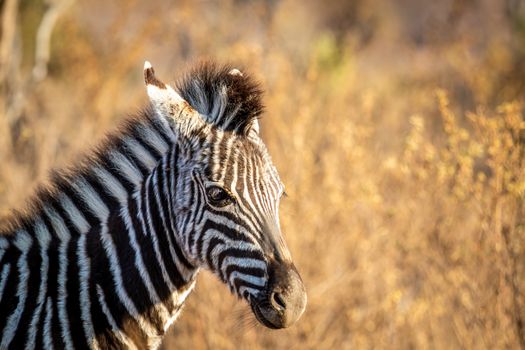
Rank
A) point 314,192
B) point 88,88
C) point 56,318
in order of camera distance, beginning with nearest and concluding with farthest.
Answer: point 56,318
point 314,192
point 88,88

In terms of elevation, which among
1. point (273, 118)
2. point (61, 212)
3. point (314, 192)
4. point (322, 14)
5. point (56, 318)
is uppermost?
point (61, 212)

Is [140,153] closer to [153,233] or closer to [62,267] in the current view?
[153,233]

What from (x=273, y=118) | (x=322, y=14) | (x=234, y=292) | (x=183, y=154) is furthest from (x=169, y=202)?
(x=322, y=14)

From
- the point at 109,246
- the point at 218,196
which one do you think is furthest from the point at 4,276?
the point at 218,196

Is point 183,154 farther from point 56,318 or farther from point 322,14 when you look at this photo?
point 322,14

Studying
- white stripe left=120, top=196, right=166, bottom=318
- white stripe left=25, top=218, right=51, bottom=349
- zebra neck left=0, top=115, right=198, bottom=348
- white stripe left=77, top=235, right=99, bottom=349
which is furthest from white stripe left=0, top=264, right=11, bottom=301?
white stripe left=120, top=196, right=166, bottom=318

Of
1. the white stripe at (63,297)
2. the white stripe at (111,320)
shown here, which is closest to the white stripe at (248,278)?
the white stripe at (111,320)

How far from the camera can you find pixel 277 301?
3.04m

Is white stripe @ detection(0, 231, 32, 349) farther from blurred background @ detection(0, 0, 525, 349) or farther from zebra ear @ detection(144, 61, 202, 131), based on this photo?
blurred background @ detection(0, 0, 525, 349)

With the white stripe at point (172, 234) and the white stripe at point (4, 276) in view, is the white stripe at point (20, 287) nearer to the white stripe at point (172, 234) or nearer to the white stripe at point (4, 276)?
the white stripe at point (4, 276)

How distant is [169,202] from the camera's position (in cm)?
336

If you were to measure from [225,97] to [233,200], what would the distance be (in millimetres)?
582

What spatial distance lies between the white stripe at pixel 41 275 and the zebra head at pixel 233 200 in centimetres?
68

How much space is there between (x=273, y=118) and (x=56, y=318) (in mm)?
4212
